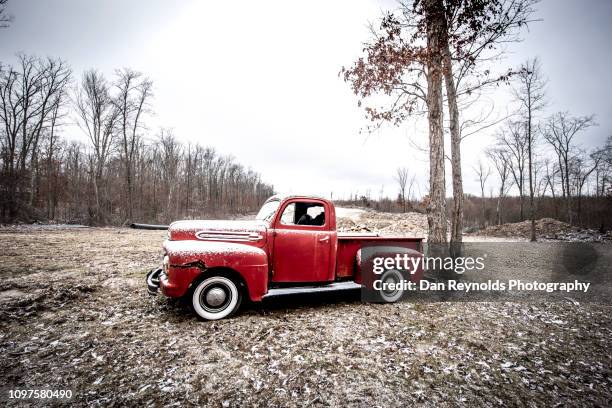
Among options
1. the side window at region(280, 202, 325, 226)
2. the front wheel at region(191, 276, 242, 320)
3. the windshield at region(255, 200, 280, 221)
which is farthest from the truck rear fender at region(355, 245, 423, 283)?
the front wheel at region(191, 276, 242, 320)

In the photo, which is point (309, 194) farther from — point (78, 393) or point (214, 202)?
point (214, 202)

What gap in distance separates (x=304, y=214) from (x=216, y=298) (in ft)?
6.64

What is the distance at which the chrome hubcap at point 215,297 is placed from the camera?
4.34 m

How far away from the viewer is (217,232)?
183 inches

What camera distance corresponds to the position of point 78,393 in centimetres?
273

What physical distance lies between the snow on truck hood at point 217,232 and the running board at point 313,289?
0.89m

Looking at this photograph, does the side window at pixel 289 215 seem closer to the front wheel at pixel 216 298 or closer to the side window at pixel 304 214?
the side window at pixel 304 214

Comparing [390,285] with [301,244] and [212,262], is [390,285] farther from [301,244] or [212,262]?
[212,262]

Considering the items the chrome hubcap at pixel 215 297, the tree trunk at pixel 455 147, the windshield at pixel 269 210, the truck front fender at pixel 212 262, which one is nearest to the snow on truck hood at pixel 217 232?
the truck front fender at pixel 212 262

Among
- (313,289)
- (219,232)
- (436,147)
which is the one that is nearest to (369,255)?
(313,289)

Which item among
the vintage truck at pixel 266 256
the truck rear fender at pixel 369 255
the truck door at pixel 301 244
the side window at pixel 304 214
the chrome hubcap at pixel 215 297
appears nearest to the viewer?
the vintage truck at pixel 266 256

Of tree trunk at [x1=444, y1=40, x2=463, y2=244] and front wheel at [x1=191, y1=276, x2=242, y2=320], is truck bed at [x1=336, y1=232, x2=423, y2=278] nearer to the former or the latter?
front wheel at [x1=191, y1=276, x2=242, y2=320]

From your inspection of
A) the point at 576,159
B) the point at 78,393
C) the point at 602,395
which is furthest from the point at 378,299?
the point at 576,159

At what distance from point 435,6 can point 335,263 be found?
6.27 m
